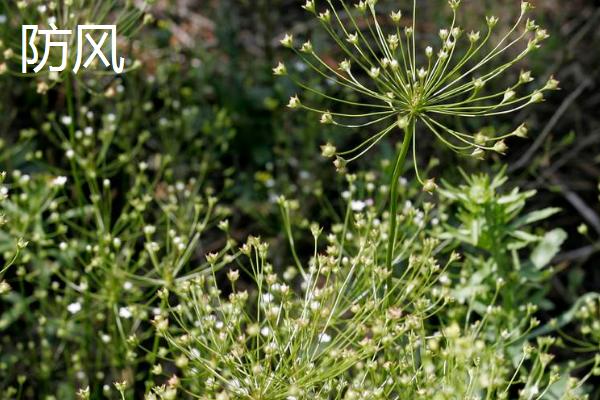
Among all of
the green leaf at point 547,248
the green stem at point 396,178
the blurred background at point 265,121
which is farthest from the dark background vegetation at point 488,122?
the green stem at point 396,178

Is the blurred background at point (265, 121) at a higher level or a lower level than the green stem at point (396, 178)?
lower

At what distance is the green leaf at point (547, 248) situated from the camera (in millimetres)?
3586

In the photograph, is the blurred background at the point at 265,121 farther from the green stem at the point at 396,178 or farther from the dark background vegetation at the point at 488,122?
the green stem at the point at 396,178

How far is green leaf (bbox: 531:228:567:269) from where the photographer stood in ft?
11.8

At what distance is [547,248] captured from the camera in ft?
11.9

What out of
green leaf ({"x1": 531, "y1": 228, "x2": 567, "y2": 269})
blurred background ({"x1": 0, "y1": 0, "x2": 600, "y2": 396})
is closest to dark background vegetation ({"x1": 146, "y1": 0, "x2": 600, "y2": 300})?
blurred background ({"x1": 0, "y1": 0, "x2": 600, "y2": 396})

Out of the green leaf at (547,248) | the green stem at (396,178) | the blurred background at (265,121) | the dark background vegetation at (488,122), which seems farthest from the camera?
the dark background vegetation at (488,122)

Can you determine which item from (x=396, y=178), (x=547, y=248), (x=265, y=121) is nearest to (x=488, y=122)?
(x=265, y=121)

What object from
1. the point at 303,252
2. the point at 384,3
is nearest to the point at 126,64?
the point at 303,252

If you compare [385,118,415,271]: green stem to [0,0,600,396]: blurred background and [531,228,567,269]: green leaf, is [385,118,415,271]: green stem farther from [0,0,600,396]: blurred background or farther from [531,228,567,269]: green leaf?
[0,0,600,396]: blurred background

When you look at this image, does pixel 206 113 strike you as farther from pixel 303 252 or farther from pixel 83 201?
pixel 83 201

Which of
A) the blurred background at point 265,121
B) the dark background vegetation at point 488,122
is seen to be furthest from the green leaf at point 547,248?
the dark background vegetation at point 488,122

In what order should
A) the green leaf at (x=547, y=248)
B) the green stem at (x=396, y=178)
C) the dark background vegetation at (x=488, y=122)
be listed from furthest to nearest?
the dark background vegetation at (x=488, y=122) < the green leaf at (x=547, y=248) < the green stem at (x=396, y=178)

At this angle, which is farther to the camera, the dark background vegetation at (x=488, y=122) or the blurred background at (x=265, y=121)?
the dark background vegetation at (x=488, y=122)
